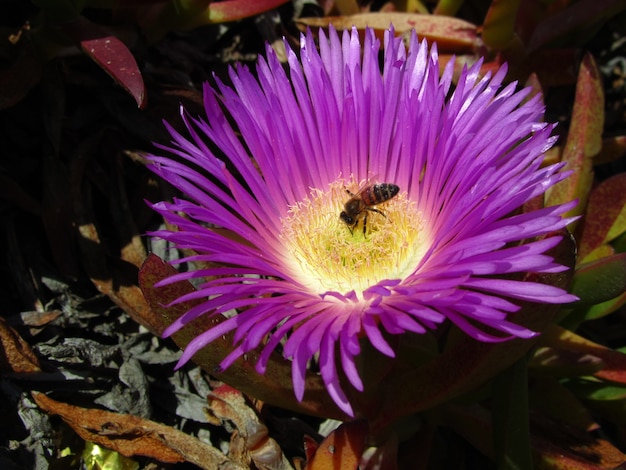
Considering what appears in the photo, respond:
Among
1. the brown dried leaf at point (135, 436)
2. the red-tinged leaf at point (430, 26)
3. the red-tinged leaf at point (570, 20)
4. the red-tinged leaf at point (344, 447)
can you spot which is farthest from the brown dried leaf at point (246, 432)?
the red-tinged leaf at point (570, 20)

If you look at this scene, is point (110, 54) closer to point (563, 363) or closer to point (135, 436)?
point (135, 436)

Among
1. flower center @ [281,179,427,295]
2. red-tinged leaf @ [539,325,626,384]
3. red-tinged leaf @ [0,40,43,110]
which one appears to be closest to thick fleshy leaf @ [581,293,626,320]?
red-tinged leaf @ [539,325,626,384]

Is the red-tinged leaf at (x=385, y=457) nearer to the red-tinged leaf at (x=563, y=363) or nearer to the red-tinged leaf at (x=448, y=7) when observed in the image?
the red-tinged leaf at (x=563, y=363)

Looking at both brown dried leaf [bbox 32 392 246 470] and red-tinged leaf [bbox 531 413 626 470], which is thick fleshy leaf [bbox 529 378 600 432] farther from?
brown dried leaf [bbox 32 392 246 470]

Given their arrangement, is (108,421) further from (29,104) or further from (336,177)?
(29,104)

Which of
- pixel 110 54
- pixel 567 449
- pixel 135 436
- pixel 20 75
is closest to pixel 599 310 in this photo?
pixel 567 449
